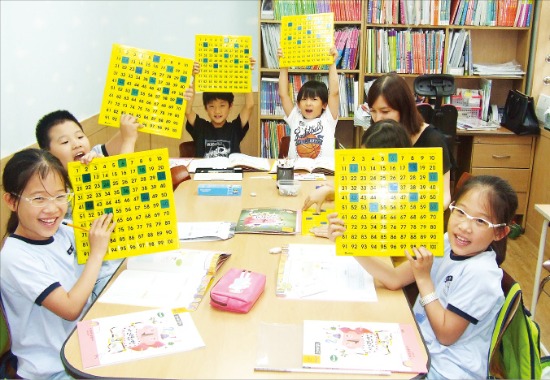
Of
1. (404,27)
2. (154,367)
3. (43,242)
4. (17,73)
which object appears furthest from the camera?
(404,27)

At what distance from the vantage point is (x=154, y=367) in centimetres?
120

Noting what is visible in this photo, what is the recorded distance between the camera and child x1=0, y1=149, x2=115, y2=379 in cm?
143

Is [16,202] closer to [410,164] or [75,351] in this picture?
[75,351]

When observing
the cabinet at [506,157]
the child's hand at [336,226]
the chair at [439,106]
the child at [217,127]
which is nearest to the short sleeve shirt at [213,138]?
the child at [217,127]

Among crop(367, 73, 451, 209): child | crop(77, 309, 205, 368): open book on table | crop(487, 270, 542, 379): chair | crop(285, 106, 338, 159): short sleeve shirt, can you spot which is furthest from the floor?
crop(77, 309, 205, 368): open book on table

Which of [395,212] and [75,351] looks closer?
[75,351]

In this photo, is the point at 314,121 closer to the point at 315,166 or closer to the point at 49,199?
the point at 315,166

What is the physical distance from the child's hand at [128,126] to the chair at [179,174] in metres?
0.45

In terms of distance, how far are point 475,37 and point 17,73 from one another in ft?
11.3

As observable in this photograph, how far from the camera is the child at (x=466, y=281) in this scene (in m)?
1.40

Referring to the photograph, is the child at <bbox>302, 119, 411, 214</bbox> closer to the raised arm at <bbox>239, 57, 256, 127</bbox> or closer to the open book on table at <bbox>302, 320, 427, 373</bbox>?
the open book on table at <bbox>302, 320, 427, 373</bbox>

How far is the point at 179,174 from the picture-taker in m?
2.74

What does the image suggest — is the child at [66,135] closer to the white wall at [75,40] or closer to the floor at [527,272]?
the white wall at [75,40]

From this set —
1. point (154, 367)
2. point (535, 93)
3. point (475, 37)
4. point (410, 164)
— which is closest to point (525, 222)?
point (535, 93)
